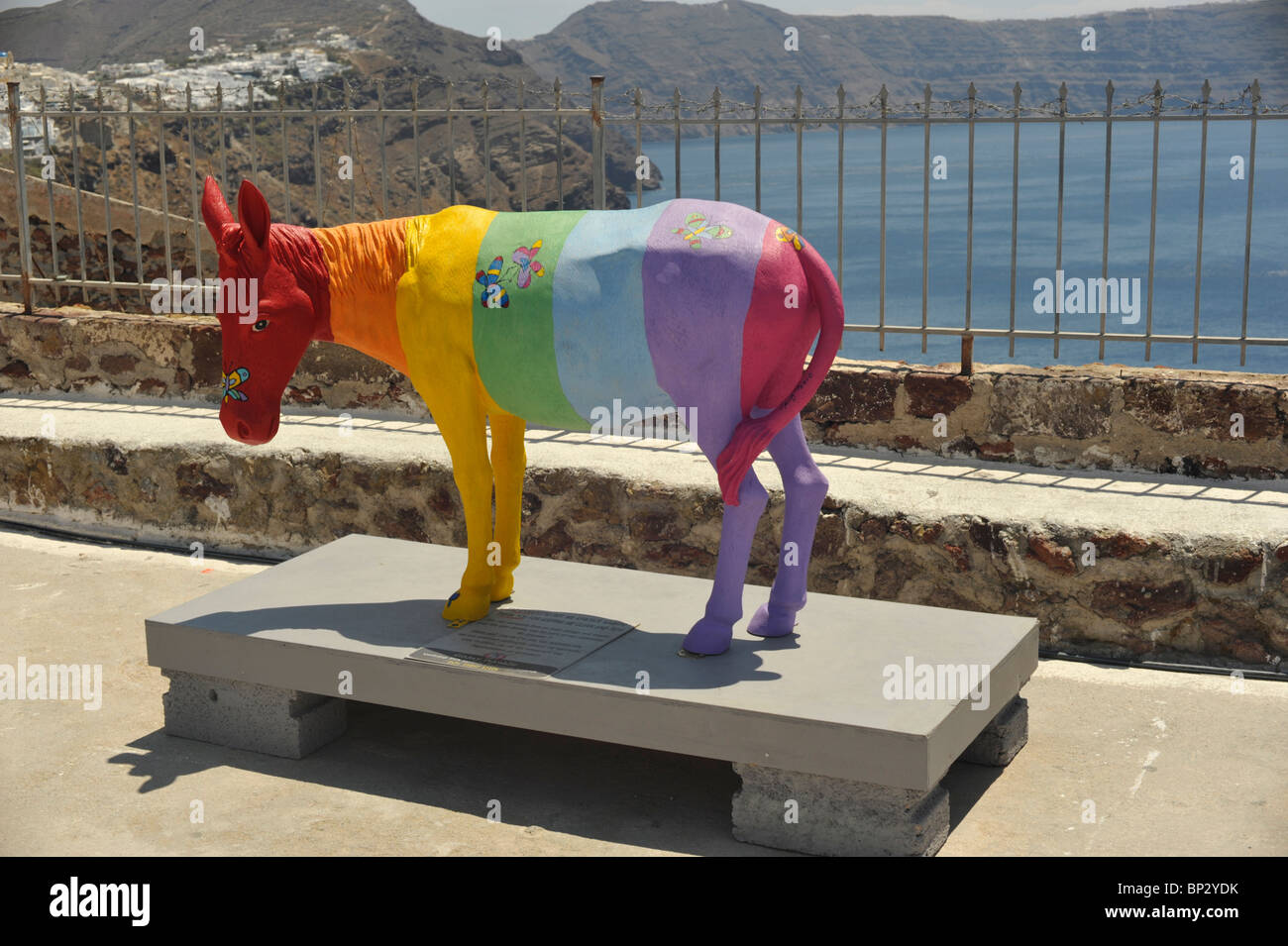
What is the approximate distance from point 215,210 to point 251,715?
68.1 inches

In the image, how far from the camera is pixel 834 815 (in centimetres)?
376

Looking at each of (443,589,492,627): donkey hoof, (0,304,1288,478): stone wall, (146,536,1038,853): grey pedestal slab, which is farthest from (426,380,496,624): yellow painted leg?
(0,304,1288,478): stone wall

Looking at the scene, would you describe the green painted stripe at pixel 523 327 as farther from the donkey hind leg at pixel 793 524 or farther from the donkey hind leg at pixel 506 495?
the donkey hind leg at pixel 793 524

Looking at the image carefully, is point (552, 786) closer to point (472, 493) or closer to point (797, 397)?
point (472, 493)

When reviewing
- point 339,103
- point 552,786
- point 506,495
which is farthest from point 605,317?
point 339,103

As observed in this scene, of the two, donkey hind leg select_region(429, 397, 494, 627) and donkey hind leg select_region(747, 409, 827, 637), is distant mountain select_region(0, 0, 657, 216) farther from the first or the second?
donkey hind leg select_region(747, 409, 827, 637)

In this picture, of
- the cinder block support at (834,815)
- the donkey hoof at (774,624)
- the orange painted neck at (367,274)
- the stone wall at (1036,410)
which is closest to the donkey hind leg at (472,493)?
the orange painted neck at (367,274)

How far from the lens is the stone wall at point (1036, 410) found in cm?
576

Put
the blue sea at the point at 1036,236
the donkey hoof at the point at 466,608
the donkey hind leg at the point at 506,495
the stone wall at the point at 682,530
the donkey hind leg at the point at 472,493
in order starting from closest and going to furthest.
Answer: the donkey hind leg at the point at 472,493 < the donkey hoof at the point at 466,608 < the donkey hind leg at the point at 506,495 < the stone wall at the point at 682,530 < the blue sea at the point at 1036,236

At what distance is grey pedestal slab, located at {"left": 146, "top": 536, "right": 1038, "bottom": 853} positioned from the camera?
3695 mm

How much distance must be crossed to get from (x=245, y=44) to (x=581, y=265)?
18901 mm

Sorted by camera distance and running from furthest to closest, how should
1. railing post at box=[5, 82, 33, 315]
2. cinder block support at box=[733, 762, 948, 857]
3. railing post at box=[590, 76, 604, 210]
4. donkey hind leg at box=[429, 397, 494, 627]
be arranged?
railing post at box=[5, 82, 33, 315], railing post at box=[590, 76, 604, 210], donkey hind leg at box=[429, 397, 494, 627], cinder block support at box=[733, 762, 948, 857]

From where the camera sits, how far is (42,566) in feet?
22.0

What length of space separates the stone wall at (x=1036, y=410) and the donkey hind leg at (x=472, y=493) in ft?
8.35
